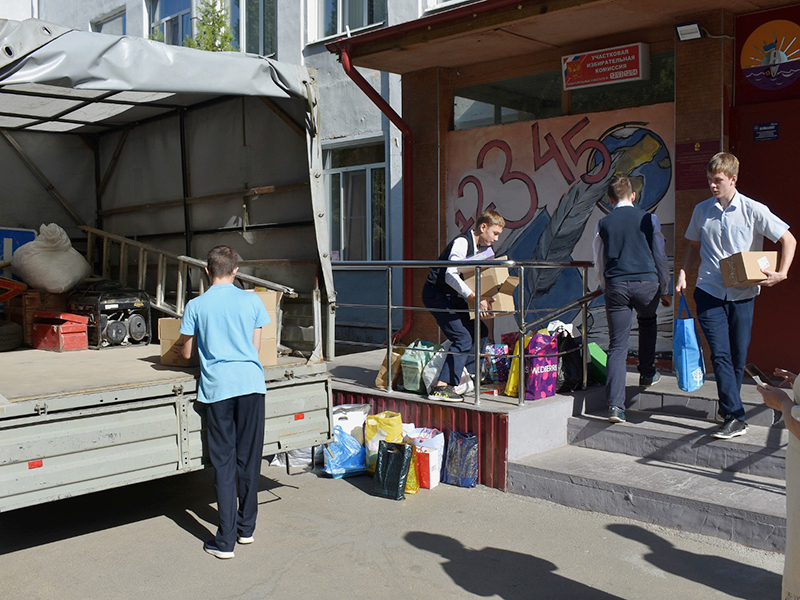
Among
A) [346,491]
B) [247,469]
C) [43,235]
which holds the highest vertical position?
[43,235]

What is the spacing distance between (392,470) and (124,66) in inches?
136

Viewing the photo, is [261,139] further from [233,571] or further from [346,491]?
[233,571]

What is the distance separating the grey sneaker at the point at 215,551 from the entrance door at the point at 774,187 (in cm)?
568

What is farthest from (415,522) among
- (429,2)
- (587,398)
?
(429,2)

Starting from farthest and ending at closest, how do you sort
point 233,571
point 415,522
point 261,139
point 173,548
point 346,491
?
point 261,139
point 346,491
point 415,522
point 173,548
point 233,571

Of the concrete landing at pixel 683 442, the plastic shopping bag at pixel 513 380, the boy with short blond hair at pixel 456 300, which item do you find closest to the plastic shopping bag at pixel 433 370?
the boy with short blond hair at pixel 456 300

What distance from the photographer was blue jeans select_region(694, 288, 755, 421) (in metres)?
5.77

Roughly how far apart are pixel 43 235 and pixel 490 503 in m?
5.54

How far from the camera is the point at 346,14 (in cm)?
1387

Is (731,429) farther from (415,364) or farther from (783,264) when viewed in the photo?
(415,364)

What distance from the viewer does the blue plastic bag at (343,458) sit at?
663 cm

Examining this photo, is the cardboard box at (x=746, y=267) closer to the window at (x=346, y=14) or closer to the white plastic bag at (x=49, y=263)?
the white plastic bag at (x=49, y=263)

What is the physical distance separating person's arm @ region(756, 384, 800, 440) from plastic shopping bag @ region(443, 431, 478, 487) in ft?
11.7

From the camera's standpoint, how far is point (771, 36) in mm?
7906
